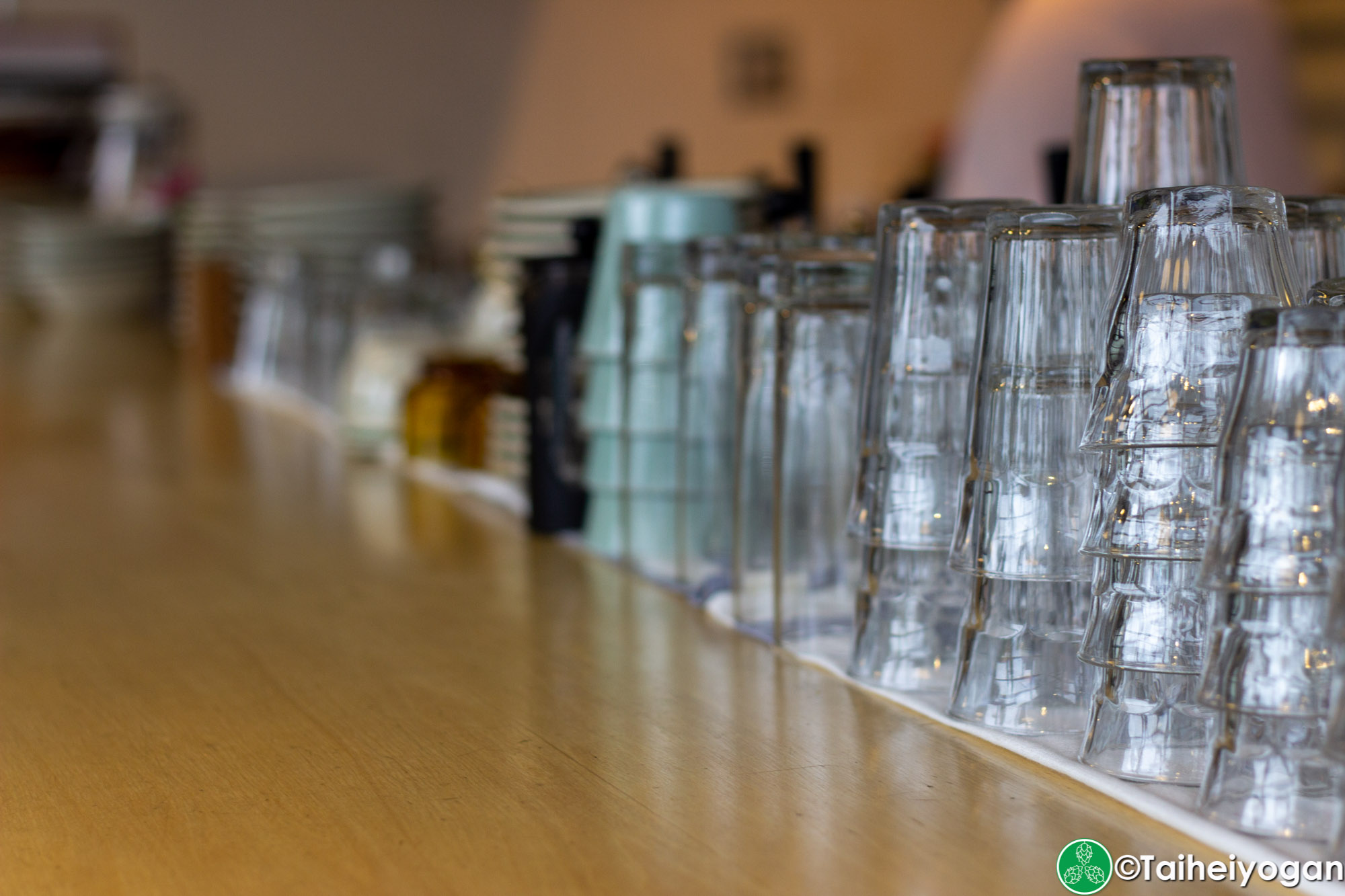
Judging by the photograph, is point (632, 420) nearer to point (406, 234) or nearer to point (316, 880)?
point (316, 880)

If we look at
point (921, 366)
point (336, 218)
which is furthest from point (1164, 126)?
point (336, 218)

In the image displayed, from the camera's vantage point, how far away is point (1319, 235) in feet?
1.83

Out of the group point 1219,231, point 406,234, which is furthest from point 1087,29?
point 406,234

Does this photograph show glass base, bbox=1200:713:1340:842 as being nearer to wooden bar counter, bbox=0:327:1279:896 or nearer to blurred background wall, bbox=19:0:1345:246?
wooden bar counter, bbox=0:327:1279:896

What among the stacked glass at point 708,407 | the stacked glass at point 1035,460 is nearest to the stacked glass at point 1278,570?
the stacked glass at point 1035,460

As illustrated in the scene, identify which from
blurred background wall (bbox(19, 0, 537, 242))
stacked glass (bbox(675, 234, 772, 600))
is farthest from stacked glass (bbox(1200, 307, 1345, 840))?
blurred background wall (bbox(19, 0, 537, 242))

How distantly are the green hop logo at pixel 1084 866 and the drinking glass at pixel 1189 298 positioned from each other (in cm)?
12

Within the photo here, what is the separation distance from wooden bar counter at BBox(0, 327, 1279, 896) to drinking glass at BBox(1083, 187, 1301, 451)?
0.12m

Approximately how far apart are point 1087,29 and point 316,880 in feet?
3.24

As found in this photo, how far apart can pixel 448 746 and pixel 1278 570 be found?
295 mm

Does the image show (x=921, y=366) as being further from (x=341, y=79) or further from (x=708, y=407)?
(x=341, y=79)

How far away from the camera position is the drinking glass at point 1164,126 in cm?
64

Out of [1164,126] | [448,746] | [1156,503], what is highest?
[1164,126]

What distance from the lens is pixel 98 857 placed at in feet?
1.47
